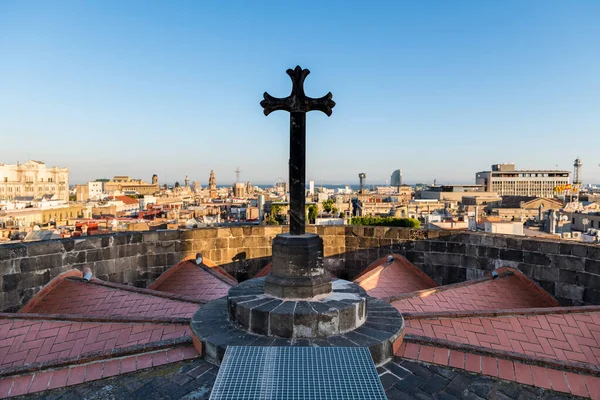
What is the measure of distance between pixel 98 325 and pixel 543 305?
586 centimetres

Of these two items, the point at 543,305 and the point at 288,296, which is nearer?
the point at 288,296

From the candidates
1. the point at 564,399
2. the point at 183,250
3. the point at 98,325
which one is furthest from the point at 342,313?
the point at 183,250

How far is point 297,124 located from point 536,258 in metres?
4.41

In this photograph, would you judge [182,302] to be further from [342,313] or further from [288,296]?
[342,313]

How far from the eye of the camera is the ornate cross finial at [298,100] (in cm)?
449

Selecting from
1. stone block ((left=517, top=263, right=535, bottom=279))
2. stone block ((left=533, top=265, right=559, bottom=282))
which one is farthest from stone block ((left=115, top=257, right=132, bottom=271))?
stone block ((left=533, top=265, right=559, bottom=282))

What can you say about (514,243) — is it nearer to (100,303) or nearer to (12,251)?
(100,303)

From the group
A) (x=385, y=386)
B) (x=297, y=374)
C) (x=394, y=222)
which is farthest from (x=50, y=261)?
(x=394, y=222)

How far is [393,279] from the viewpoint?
6531 millimetres

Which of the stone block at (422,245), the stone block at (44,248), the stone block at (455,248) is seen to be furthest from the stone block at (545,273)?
the stone block at (44,248)

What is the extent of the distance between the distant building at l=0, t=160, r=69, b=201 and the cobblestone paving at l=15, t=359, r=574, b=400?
123m

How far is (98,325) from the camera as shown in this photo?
4.30 metres

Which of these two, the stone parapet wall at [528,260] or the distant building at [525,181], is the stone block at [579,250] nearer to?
the stone parapet wall at [528,260]

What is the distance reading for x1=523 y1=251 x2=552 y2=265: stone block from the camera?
6.13m
